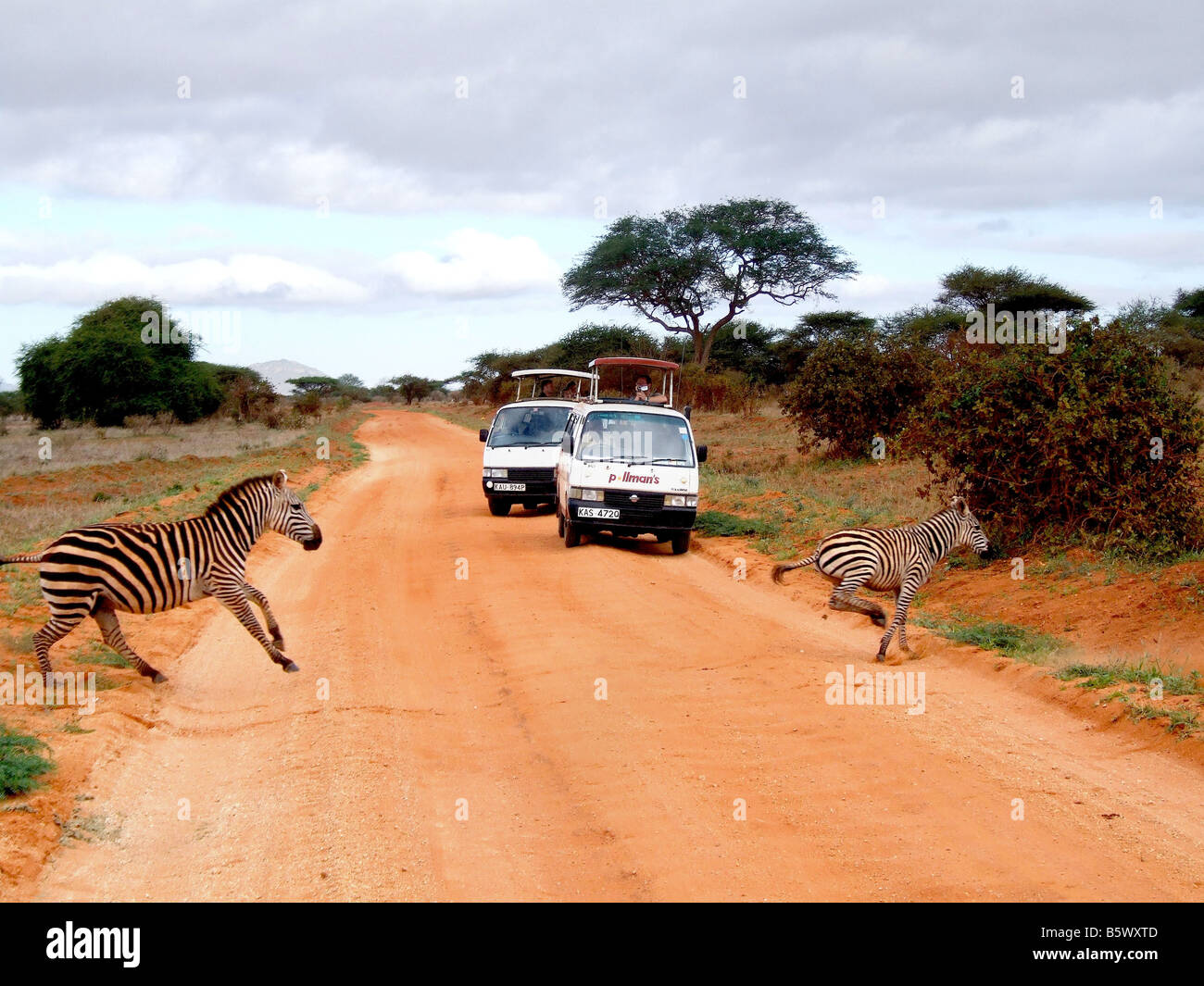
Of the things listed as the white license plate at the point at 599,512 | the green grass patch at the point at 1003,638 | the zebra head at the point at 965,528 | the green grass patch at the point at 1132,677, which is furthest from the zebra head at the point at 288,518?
the green grass patch at the point at 1132,677

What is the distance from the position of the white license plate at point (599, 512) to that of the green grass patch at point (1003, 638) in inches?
207

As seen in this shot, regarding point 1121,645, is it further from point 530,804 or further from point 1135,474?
point 530,804

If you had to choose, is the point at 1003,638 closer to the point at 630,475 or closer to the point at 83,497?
the point at 630,475

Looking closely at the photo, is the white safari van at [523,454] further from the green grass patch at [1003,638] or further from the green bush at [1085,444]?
the green grass patch at [1003,638]

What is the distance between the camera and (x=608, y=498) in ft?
48.7

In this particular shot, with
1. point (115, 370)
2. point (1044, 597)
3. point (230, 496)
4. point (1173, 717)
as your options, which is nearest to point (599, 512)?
point (1044, 597)

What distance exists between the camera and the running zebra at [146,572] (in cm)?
813

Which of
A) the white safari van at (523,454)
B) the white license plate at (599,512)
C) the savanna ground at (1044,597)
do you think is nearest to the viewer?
the savanna ground at (1044,597)

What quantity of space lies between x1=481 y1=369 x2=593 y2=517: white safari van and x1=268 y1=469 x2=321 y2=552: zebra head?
8.38m

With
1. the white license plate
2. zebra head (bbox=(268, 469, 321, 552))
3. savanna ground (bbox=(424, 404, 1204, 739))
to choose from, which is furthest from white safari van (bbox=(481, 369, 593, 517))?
zebra head (bbox=(268, 469, 321, 552))

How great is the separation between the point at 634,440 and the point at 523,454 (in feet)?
11.7
